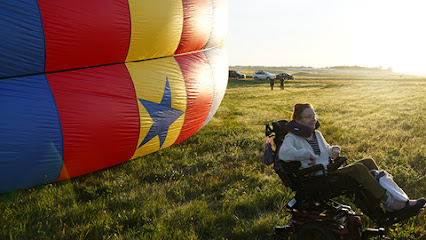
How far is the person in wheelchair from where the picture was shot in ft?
10.3

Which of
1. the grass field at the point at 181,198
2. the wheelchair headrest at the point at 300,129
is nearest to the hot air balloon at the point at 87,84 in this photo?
the grass field at the point at 181,198

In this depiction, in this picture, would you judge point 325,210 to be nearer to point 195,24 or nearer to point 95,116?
point 95,116

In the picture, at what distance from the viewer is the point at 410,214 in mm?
3111

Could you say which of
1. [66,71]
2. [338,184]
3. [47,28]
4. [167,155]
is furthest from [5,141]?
[338,184]

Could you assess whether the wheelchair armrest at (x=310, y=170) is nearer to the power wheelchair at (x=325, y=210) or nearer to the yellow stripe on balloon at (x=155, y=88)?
the power wheelchair at (x=325, y=210)

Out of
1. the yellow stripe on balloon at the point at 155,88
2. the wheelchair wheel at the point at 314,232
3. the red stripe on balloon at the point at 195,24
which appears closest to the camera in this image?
the wheelchair wheel at the point at 314,232

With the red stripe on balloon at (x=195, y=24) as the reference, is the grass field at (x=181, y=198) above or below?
below

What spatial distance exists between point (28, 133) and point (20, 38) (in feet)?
4.25

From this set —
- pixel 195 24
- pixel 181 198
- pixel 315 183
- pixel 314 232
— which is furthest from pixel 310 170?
pixel 195 24

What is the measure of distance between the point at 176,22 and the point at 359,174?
4236 millimetres

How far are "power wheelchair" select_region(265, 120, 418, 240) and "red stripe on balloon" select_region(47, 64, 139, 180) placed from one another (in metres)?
2.81

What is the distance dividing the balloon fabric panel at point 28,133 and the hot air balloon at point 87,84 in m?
0.01

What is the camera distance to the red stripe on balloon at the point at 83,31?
4.27m

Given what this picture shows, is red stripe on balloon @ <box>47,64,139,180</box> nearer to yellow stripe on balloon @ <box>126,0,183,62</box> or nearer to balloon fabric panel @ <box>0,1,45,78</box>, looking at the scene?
balloon fabric panel @ <box>0,1,45,78</box>
